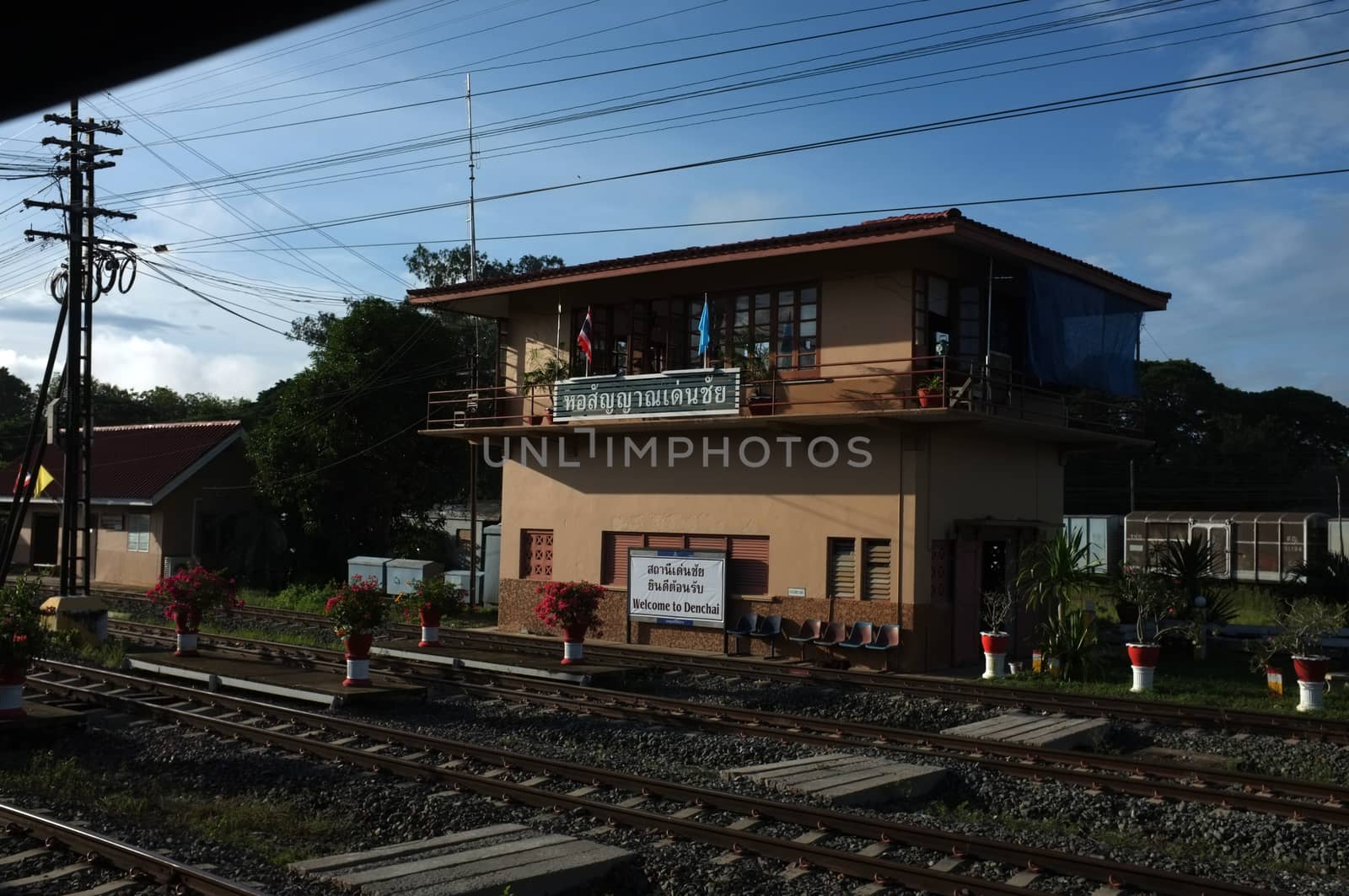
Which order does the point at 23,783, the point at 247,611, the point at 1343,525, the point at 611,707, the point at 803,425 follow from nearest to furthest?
the point at 23,783
the point at 611,707
the point at 803,425
the point at 247,611
the point at 1343,525

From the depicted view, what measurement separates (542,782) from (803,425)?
38.1 ft

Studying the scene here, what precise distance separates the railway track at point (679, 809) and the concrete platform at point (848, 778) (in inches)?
27.3

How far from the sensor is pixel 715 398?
21.4 metres

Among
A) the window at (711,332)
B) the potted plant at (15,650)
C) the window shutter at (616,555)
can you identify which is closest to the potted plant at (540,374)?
the window at (711,332)

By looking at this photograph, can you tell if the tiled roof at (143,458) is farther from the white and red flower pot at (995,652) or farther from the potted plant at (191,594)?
the white and red flower pot at (995,652)

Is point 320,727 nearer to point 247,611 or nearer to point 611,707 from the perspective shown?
point 611,707

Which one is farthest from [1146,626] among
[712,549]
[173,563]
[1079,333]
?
[173,563]

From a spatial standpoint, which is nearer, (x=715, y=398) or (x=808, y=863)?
(x=808, y=863)

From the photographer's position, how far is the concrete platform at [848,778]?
10.0 meters

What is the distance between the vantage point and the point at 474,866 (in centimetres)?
741

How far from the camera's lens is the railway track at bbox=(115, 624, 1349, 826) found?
397 inches

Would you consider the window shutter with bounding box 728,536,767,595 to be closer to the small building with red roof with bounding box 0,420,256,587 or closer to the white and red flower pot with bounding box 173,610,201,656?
the white and red flower pot with bounding box 173,610,201,656

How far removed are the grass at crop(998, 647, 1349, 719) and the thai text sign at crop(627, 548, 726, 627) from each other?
5955mm

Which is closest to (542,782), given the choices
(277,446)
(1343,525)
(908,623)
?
(908,623)
